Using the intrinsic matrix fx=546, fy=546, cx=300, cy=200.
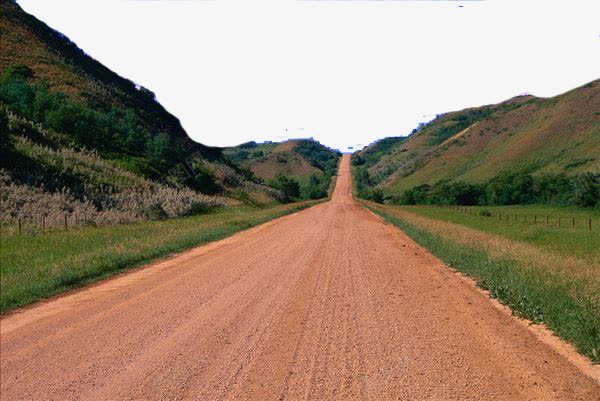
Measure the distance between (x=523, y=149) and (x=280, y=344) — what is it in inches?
4443

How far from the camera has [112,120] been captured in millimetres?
63406

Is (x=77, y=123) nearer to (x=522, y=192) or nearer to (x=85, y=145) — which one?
(x=85, y=145)

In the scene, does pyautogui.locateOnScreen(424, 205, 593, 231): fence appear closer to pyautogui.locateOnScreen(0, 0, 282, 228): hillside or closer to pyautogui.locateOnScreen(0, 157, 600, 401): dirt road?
pyautogui.locateOnScreen(0, 0, 282, 228): hillside

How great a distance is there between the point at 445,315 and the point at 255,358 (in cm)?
391

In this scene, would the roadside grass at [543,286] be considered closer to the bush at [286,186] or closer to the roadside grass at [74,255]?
the roadside grass at [74,255]

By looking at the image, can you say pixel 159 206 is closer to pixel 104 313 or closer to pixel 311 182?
pixel 104 313

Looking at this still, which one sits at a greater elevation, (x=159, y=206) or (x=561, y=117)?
(x=561, y=117)

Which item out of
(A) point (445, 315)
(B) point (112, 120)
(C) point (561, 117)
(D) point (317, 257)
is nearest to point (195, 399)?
(A) point (445, 315)

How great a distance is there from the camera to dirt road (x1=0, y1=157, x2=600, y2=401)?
5965 mm

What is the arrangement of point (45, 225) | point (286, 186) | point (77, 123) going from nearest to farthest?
1. point (45, 225)
2. point (77, 123)
3. point (286, 186)

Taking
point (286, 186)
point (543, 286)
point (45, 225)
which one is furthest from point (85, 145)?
point (286, 186)

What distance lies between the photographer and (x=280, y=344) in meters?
7.62

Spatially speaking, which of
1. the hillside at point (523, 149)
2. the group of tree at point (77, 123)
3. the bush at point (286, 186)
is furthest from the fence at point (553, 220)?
the bush at point (286, 186)

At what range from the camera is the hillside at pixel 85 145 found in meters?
32.2
